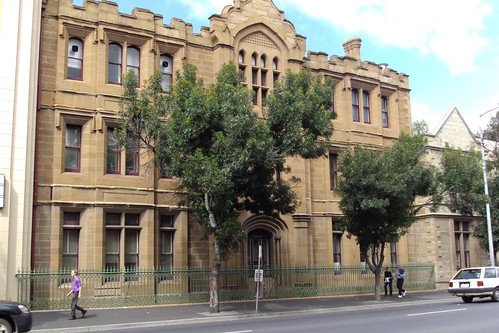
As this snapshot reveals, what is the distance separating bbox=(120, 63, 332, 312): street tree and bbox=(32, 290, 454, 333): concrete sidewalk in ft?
4.35

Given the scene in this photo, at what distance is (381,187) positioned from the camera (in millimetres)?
22625

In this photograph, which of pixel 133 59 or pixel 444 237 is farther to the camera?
pixel 444 237

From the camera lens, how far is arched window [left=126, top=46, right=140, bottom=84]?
24016 millimetres

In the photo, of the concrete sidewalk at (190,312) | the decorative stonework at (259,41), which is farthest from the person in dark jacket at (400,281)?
the decorative stonework at (259,41)

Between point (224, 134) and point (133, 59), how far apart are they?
25.1 ft

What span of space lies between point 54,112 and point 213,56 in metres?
8.01

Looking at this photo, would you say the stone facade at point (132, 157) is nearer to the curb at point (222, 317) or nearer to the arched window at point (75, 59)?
the arched window at point (75, 59)

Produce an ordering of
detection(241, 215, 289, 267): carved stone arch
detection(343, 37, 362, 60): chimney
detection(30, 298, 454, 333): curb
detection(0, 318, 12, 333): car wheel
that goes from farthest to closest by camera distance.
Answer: detection(343, 37, 362, 60): chimney
detection(241, 215, 289, 267): carved stone arch
detection(30, 298, 454, 333): curb
detection(0, 318, 12, 333): car wheel

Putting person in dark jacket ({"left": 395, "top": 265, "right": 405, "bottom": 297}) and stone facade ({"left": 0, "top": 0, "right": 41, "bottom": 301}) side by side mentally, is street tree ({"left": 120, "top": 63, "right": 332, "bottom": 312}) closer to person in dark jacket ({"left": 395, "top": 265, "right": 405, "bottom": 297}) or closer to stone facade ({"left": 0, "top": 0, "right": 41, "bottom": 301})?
stone facade ({"left": 0, "top": 0, "right": 41, "bottom": 301})

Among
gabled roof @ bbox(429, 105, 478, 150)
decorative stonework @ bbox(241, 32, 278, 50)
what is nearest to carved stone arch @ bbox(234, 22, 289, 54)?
decorative stonework @ bbox(241, 32, 278, 50)

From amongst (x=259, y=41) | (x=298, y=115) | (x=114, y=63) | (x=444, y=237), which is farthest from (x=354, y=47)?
(x=298, y=115)

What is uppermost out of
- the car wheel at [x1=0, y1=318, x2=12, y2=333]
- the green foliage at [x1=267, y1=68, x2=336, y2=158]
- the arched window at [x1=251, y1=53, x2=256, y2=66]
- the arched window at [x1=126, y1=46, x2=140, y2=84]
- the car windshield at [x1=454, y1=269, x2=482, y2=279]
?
the arched window at [x1=251, y1=53, x2=256, y2=66]

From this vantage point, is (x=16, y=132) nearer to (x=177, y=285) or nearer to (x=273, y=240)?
(x=177, y=285)

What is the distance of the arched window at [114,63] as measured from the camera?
23.5 meters
